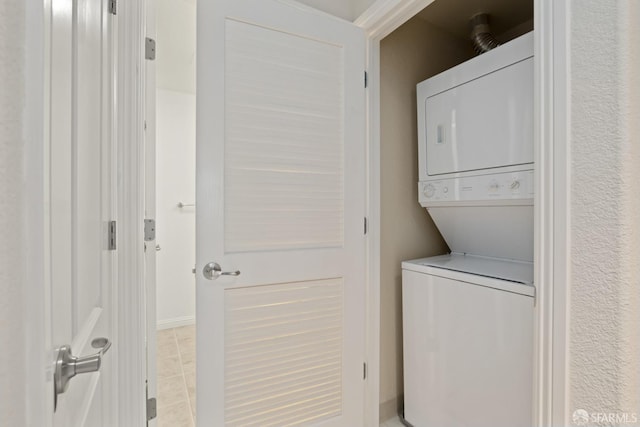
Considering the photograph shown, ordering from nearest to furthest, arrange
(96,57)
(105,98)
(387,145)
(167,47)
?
1. (96,57)
2. (105,98)
3. (387,145)
4. (167,47)

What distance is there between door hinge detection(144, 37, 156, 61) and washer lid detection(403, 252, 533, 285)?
5.26ft

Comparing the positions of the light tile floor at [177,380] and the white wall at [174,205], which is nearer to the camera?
the light tile floor at [177,380]

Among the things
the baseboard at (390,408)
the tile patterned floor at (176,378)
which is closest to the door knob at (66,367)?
the tile patterned floor at (176,378)

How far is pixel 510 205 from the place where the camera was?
57.0 inches

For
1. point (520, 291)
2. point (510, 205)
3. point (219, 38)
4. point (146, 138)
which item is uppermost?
point (219, 38)

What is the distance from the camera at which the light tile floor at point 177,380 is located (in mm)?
1800

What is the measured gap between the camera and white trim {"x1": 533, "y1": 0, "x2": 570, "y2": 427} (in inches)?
33.7

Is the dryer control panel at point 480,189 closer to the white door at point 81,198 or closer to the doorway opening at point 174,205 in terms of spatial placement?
the white door at point 81,198

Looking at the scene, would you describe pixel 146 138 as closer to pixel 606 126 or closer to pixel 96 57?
pixel 96 57

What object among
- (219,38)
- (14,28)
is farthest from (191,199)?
(14,28)

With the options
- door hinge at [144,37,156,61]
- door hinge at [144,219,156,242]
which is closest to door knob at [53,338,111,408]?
door hinge at [144,219,156,242]

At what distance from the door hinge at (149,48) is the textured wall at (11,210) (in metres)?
1.22

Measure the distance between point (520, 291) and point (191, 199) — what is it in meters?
3.08

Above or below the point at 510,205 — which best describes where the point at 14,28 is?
above
